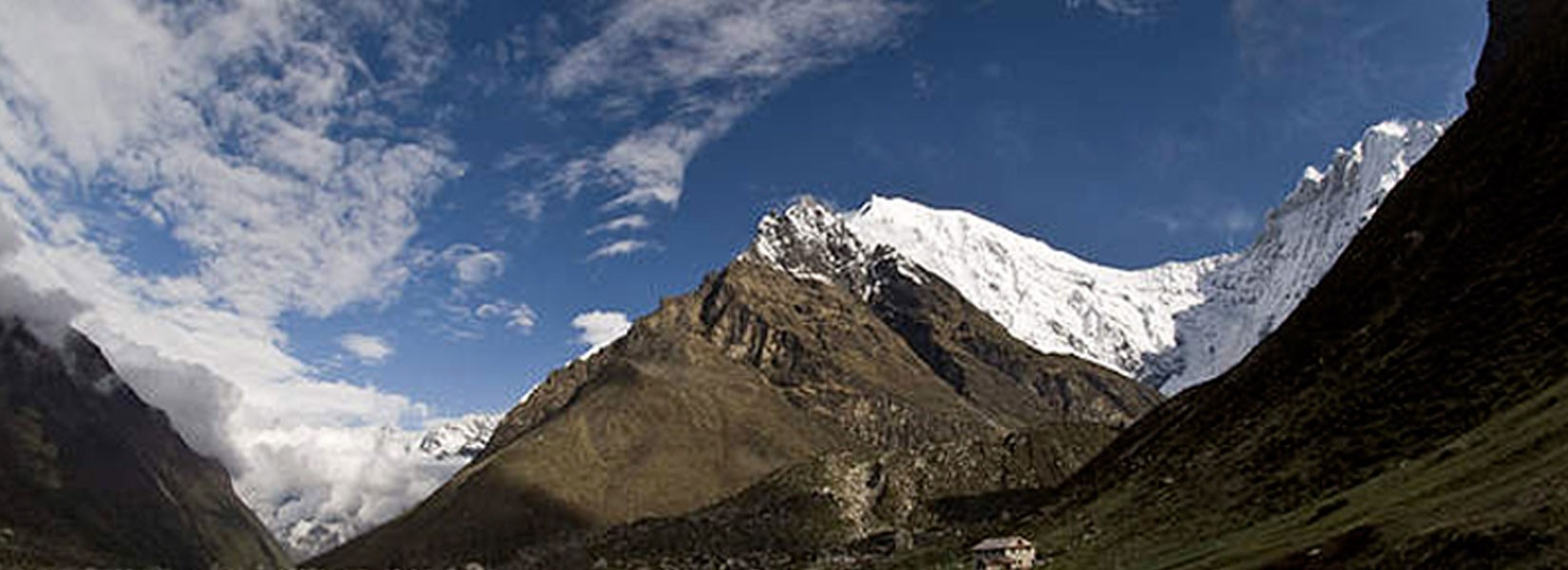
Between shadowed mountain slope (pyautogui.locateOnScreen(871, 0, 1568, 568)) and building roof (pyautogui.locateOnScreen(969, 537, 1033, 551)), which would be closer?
shadowed mountain slope (pyautogui.locateOnScreen(871, 0, 1568, 568))

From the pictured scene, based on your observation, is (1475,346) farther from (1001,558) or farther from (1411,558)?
(1411,558)

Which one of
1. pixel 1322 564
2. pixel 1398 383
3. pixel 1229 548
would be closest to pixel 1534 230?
pixel 1398 383

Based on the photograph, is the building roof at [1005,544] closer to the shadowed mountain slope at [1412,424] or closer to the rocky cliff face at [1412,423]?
the rocky cliff face at [1412,423]

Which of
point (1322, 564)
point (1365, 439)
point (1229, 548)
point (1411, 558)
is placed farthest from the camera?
point (1365, 439)

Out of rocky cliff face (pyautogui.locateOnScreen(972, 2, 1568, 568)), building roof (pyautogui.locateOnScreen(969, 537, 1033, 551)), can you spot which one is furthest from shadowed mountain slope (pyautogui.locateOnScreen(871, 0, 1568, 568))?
building roof (pyautogui.locateOnScreen(969, 537, 1033, 551))

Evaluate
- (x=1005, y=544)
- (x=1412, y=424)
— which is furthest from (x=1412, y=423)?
(x=1005, y=544)

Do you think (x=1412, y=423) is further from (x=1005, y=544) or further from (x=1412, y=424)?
(x=1005, y=544)

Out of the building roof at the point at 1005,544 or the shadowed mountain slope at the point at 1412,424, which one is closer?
the shadowed mountain slope at the point at 1412,424

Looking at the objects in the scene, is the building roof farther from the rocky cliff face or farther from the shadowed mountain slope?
the shadowed mountain slope

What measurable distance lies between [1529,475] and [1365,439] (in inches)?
2554

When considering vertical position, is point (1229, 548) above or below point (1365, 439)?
below

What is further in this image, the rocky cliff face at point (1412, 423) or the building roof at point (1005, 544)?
the building roof at point (1005, 544)

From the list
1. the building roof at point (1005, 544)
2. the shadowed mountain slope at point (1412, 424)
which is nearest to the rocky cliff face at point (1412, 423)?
the shadowed mountain slope at point (1412, 424)

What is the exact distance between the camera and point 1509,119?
7687 inches
